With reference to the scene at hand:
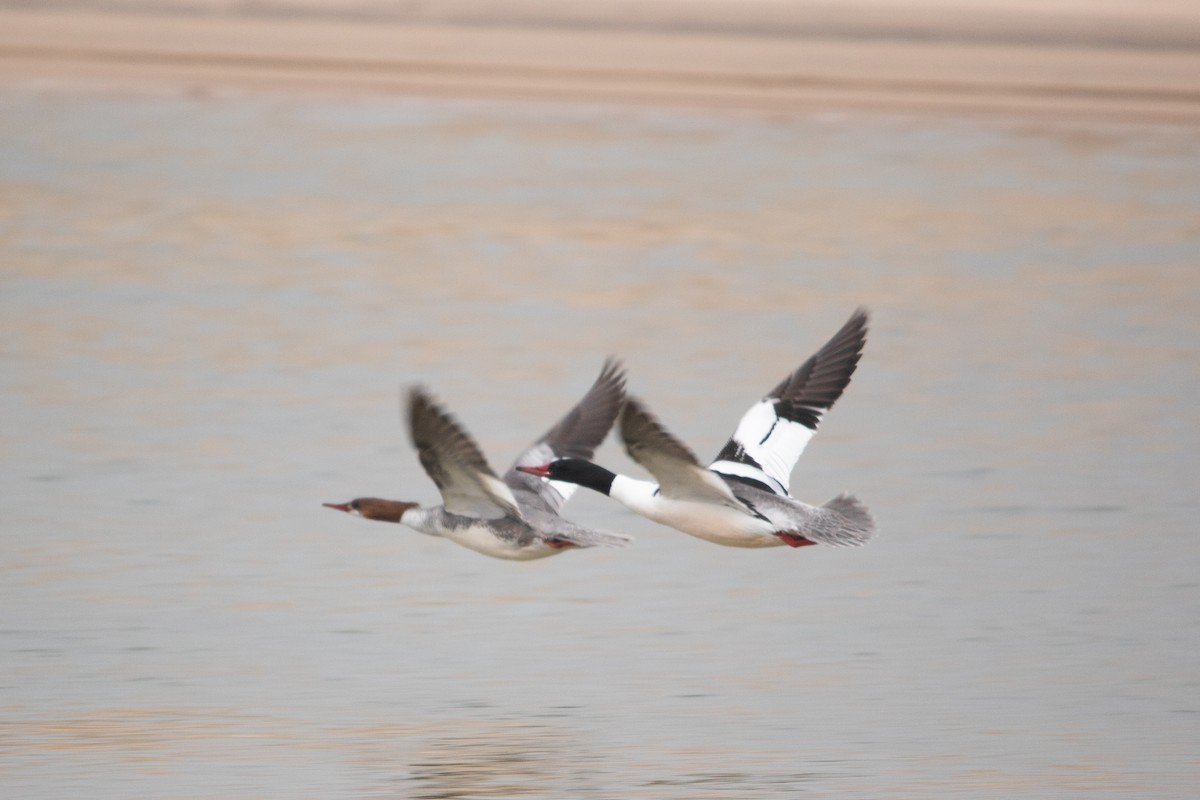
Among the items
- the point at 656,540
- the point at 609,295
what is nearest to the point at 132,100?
the point at 609,295

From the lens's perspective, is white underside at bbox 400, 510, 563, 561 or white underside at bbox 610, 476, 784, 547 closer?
white underside at bbox 400, 510, 563, 561

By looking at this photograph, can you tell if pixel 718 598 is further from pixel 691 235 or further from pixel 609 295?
pixel 691 235

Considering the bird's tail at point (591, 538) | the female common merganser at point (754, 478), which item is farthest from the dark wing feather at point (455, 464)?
the female common merganser at point (754, 478)

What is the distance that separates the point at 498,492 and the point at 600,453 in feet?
17.1

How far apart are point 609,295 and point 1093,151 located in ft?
26.6

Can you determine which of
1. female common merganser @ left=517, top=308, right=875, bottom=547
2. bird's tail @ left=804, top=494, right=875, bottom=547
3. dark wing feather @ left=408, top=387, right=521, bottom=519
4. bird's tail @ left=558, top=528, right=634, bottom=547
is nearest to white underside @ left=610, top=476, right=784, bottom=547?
female common merganser @ left=517, top=308, right=875, bottom=547

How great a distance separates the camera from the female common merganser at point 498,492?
8.18 metres

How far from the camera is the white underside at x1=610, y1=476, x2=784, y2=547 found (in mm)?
8938

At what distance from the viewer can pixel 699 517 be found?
8938 millimetres

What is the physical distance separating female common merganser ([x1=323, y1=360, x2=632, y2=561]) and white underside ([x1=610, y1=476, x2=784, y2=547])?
0.35 m

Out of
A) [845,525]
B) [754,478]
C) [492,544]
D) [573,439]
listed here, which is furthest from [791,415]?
[492,544]

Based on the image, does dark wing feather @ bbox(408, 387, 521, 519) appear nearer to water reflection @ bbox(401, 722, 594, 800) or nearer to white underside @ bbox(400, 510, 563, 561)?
white underside @ bbox(400, 510, 563, 561)

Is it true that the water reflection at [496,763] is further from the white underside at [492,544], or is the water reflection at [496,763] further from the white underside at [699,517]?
the white underside at [699,517]

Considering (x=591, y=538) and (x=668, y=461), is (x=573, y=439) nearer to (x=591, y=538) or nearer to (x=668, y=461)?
(x=591, y=538)
